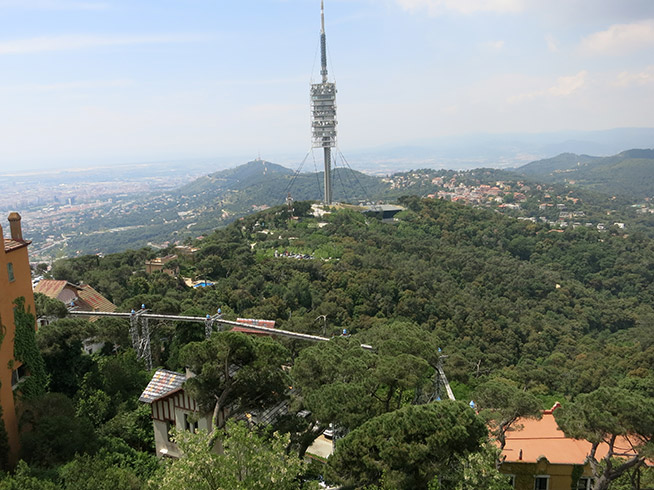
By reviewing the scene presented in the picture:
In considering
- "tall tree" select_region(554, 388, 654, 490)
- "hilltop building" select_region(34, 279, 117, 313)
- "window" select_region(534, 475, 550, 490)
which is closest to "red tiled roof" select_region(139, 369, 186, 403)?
"window" select_region(534, 475, 550, 490)

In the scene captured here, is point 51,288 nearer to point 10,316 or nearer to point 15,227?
point 15,227

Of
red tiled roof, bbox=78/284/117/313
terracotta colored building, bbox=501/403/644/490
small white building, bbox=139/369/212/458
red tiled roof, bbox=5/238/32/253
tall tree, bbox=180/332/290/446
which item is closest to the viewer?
tall tree, bbox=180/332/290/446

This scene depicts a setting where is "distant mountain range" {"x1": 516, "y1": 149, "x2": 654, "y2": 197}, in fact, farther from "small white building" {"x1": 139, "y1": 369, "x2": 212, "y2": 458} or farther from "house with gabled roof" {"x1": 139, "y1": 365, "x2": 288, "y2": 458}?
"small white building" {"x1": 139, "y1": 369, "x2": 212, "y2": 458}

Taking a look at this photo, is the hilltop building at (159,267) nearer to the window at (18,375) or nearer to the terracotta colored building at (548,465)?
the window at (18,375)

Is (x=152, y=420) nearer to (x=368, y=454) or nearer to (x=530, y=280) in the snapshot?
(x=368, y=454)

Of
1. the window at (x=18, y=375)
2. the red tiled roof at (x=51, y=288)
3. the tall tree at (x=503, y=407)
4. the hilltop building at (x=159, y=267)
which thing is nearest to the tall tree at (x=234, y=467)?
the tall tree at (x=503, y=407)

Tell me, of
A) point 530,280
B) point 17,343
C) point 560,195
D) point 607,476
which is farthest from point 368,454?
point 560,195

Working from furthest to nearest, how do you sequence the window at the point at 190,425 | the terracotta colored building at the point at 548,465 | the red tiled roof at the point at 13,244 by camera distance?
the red tiled roof at the point at 13,244 → the window at the point at 190,425 → the terracotta colored building at the point at 548,465
